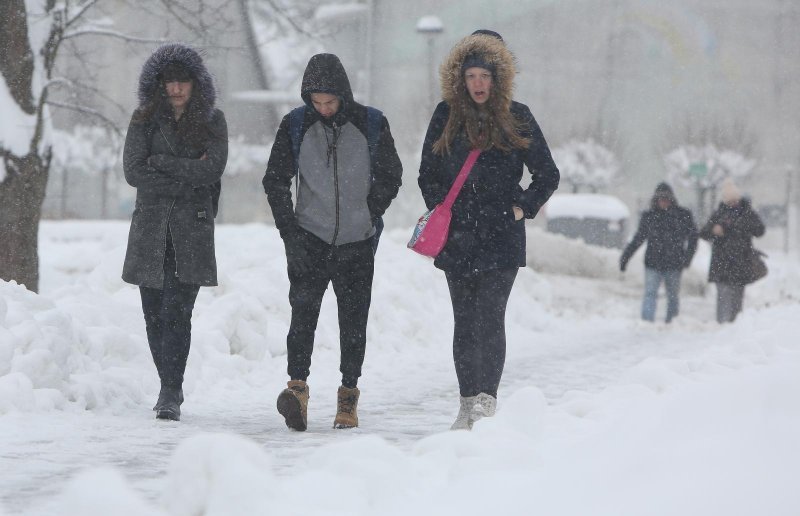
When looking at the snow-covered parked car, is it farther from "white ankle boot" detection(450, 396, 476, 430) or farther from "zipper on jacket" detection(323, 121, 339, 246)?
"white ankle boot" detection(450, 396, 476, 430)

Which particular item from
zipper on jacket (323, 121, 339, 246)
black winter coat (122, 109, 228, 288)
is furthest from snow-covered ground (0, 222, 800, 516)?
zipper on jacket (323, 121, 339, 246)

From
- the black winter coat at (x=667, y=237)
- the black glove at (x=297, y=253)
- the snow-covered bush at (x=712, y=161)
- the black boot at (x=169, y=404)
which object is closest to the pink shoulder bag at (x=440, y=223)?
the black glove at (x=297, y=253)

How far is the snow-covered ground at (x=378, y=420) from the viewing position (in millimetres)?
3445

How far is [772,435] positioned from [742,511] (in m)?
0.98

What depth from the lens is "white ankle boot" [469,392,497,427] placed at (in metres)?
5.81

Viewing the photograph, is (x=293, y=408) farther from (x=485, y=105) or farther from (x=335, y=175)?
(x=485, y=105)

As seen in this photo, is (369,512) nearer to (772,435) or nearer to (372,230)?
(772,435)

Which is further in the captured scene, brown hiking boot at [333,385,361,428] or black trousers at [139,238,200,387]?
A: black trousers at [139,238,200,387]

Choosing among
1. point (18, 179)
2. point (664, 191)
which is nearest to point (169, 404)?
point (18, 179)

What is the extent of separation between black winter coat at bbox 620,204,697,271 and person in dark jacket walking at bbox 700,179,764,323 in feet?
0.86

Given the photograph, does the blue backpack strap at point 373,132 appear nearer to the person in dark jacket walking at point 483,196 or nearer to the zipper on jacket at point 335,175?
the zipper on jacket at point 335,175

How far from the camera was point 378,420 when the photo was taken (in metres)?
6.70

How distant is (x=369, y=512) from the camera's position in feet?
A: 11.3

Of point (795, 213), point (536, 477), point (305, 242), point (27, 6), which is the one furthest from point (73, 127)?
point (536, 477)
